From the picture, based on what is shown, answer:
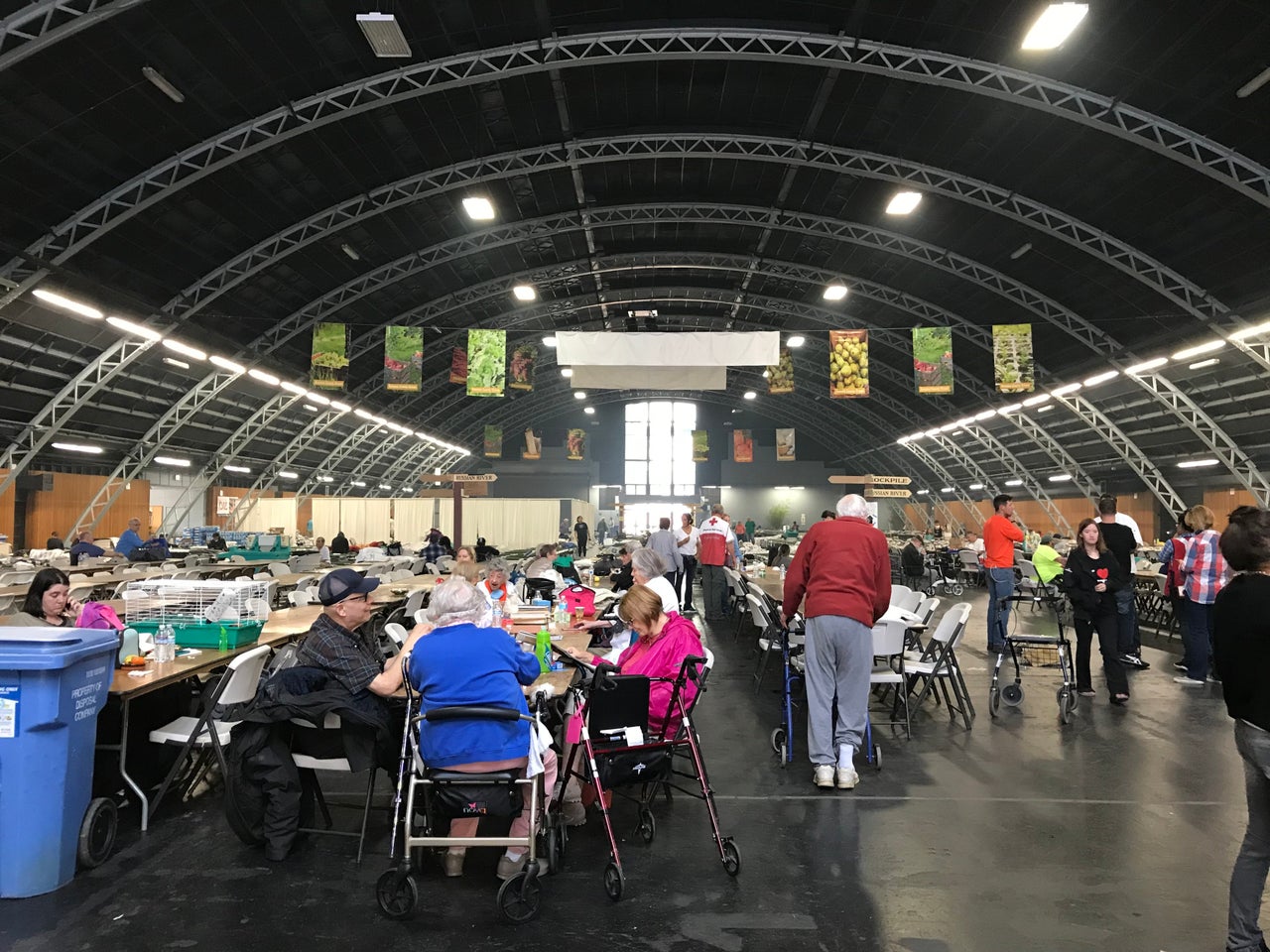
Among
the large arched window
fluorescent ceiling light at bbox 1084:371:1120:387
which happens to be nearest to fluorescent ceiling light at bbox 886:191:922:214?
fluorescent ceiling light at bbox 1084:371:1120:387

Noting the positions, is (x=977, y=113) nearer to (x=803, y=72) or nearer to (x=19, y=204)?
(x=803, y=72)

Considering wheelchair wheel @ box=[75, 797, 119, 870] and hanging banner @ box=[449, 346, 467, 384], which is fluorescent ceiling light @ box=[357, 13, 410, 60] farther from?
hanging banner @ box=[449, 346, 467, 384]

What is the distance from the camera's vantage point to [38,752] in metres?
3.16

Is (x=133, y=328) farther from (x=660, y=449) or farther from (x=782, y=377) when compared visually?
(x=660, y=449)

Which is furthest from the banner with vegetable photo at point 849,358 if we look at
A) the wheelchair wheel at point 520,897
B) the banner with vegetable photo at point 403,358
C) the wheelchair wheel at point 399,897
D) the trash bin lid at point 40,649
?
the trash bin lid at point 40,649

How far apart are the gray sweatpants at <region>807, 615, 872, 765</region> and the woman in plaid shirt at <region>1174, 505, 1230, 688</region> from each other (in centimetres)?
443

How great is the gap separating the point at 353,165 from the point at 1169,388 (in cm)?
1780

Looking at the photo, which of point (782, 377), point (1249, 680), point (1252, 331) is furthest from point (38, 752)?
point (1252, 331)

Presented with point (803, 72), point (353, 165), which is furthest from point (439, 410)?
point (803, 72)

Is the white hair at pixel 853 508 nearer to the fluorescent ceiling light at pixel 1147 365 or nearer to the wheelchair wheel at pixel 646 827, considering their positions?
the wheelchair wheel at pixel 646 827

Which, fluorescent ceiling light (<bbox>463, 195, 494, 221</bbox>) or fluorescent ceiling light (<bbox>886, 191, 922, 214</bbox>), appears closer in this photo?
fluorescent ceiling light (<bbox>886, 191, 922, 214</bbox>)

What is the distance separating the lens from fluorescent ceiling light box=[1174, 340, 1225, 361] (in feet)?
51.9

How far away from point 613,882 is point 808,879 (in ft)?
2.75

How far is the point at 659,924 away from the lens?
9.86 feet
